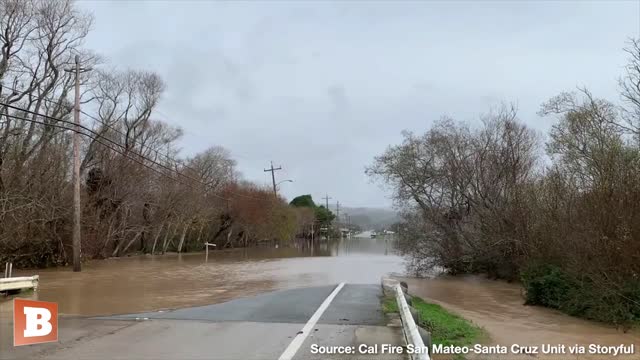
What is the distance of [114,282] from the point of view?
21.5 m

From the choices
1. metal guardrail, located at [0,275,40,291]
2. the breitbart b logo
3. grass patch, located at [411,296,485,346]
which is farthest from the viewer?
metal guardrail, located at [0,275,40,291]

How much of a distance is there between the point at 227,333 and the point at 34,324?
9.94 feet

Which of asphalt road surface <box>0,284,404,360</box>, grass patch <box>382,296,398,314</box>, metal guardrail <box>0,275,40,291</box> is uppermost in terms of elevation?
metal guardrail <box>0,275,40,291</box>

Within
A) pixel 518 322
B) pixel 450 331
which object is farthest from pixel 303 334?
pixel 518 322

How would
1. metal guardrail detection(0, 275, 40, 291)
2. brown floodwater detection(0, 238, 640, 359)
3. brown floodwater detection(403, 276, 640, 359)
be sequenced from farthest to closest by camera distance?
metal guardrail detection(0, 275, 40, 291) < brown floodwater detection(0, 238, 640, 359) < brown floodwater detection(403, 276, 640, 359)

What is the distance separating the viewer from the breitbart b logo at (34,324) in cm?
791

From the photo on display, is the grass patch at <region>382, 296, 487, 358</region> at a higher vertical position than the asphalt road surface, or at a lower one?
lower

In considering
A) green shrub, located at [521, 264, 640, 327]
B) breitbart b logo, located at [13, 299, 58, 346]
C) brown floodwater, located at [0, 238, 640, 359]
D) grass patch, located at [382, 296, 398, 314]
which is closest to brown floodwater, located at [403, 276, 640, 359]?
brown floodwater, located at [0, 238, 640, 359]

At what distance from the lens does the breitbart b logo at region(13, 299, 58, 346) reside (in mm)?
7914

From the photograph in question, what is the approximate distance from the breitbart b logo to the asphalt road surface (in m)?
0.17

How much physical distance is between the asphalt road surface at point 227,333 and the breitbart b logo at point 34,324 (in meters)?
0.17

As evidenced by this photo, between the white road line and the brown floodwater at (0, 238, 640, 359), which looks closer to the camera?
the white road line

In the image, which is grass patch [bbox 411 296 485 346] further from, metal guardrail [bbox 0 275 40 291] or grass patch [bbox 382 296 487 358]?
metal guardrail [bbox 0 275 40 291]

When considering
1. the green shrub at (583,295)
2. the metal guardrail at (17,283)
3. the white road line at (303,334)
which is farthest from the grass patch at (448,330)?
the metal guardrail at (17,283)
